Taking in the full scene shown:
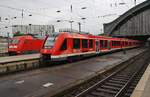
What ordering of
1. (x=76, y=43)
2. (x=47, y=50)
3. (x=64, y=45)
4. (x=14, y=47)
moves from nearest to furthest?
→ 1. (x=47, y=50)
2. (x=64, y=45)
3. (x=76, y=43)
4. (x=14, y=47)

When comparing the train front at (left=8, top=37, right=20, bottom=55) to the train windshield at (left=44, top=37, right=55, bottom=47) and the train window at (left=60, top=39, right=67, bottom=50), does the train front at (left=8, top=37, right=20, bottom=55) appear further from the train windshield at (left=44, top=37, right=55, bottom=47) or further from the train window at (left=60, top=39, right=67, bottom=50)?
the train window at (left=60, top=39, right=67, bottom=50)

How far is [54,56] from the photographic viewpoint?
1952cm

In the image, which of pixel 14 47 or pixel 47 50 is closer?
pixel 47 50

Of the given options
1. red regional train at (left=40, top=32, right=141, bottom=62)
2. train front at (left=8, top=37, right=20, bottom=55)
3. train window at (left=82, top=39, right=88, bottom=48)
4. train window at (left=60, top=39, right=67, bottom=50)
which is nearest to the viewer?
red regional train at (left=40, top=32, right=141, bottom=62)

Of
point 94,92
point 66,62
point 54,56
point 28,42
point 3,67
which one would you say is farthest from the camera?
point 28,42

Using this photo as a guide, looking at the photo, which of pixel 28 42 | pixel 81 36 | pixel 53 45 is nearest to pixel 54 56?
pixel 53 45

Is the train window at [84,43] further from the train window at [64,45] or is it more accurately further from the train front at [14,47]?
the train front at [14,47]

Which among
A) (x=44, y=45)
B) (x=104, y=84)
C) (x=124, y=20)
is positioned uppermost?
(x=124, y=20)

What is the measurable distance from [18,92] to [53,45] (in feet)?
32.4

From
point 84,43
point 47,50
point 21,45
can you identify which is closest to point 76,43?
point 84,43

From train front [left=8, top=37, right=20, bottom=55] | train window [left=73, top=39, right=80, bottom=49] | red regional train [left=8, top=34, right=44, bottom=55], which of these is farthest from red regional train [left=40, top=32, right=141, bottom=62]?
train front [left=8, top=37, right=20, bottom=55]

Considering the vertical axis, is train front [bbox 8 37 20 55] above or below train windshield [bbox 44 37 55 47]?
below

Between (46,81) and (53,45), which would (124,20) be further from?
(46,81)

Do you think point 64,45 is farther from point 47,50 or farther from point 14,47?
point 14,47
